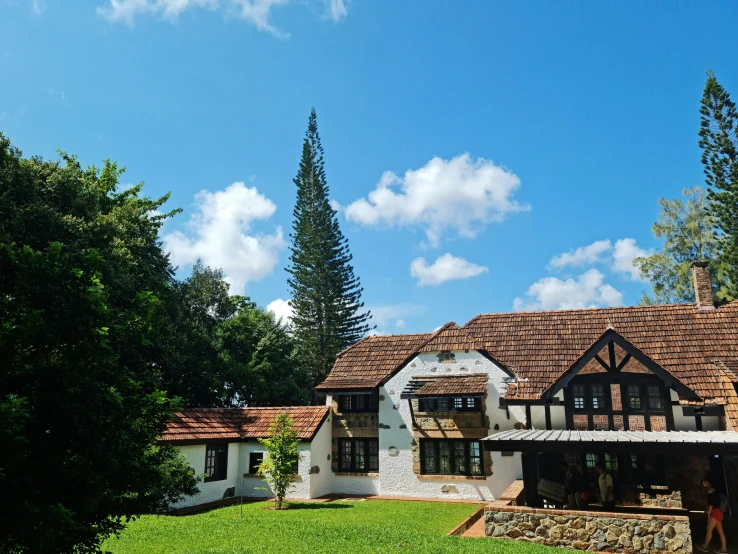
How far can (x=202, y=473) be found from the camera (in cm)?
1756

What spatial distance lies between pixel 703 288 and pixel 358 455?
46.7 ft

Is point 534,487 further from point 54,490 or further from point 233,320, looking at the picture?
point 233,320

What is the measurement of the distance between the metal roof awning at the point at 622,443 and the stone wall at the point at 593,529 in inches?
54.5

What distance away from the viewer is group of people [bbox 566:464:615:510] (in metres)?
12.9

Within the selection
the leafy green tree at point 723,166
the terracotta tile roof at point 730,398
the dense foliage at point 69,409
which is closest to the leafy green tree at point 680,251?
the leafy green tree at point 723,166

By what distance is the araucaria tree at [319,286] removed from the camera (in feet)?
121

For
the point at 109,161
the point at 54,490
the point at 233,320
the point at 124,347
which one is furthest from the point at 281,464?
the point at 109,161

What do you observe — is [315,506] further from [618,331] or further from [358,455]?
[618,331]

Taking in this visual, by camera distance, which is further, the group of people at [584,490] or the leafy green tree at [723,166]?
the leafy green tree at [723,166]

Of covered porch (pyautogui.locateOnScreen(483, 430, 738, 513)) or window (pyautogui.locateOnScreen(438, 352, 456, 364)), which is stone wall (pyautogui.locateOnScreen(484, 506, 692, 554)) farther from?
window (pyautogui.locateOnScreen(438, 352, 456, 364))

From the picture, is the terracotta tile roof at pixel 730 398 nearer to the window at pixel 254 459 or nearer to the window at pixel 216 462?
the window at pixel 254 459

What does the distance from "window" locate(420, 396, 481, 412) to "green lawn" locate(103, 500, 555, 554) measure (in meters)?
3.82

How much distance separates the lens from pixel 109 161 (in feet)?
90.0

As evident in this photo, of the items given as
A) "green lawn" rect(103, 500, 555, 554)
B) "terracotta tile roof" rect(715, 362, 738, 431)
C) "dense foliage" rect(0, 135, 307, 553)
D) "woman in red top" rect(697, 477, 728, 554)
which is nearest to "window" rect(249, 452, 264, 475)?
"green lawn" rect(103, 500, 555, 554)
